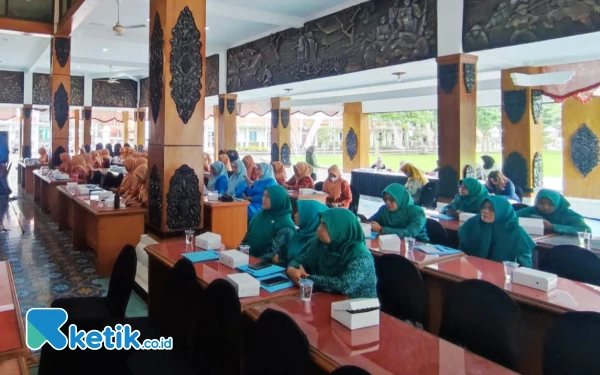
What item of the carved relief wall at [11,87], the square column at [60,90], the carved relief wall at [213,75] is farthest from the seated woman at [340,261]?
the carved relief wall at [11,87]

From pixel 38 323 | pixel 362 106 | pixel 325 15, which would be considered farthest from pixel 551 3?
pixel 362 106

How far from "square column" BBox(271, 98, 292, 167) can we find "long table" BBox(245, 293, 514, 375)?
40.1 feet

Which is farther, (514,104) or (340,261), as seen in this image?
(514,104)

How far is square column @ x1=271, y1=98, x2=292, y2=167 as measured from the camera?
14.3 metres

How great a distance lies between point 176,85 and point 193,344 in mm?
2785

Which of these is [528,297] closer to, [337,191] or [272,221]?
[272,221]

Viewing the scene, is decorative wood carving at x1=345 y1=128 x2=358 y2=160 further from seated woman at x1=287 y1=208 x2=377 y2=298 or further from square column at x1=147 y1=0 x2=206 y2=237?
seated woman at x1=287 y1=208 x2=377 y2=298

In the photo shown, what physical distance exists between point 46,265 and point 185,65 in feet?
10.1

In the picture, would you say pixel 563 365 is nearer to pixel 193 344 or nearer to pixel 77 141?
pixel 193 344

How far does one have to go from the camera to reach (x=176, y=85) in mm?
4395

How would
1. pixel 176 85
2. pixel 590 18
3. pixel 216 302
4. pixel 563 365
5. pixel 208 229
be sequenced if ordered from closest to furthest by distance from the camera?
pixel 563 365 < pixel 216 302 < pixel 176 85 < pixel 590 18 < pixel 208 229

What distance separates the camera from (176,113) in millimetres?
4414

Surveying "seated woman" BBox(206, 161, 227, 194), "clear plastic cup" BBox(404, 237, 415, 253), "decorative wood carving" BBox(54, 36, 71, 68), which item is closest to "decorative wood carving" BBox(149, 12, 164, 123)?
"clear plastic cup" BBox(404, 237, 415, 253)

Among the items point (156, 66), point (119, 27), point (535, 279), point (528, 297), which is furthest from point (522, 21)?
point (119, 27)
